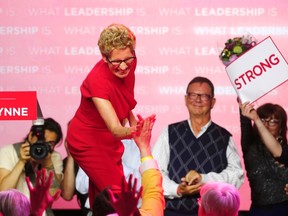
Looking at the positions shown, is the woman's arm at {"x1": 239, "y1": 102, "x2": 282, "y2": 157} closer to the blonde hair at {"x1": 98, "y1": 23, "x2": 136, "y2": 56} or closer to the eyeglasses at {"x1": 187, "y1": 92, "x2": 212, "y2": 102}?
the eyeglasses at {"x1": 187, "y1": 92, "x2": 212, "y2": 102}

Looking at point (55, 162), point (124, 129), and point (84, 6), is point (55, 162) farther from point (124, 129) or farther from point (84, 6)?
point (124, 129)

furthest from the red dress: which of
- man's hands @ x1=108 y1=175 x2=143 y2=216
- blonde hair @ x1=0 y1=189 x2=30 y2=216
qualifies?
man's hands @ x1=108 y1=175 x2=143 y2=216

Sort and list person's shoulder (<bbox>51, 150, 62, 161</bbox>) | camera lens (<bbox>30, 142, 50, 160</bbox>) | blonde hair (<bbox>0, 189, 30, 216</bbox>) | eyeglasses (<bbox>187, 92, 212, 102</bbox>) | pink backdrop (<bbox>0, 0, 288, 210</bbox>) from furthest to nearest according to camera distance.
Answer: pink backdrop (<bbox>0, 0, 288, 210</bbox>), person's shoulder (<bbox>51, 150, 62, 161</bbox>), eyeglasses (<bbox>187, 92, 212, 102</bbox>), camera lens (<bbox>30, 142, 50, 160</bbox>), blonde hair (<bbox>0, 189, 30, 216</bbox>)

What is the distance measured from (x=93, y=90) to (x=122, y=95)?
0.14 meters

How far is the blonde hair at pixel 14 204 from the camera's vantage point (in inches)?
126

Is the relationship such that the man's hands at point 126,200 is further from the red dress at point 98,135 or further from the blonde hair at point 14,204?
the red dress at point 98,135

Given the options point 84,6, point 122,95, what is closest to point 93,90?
point 122,95

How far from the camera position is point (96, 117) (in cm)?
416

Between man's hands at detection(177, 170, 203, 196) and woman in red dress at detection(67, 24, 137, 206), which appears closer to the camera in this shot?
woman in red dress at detection(67, 24, 137, 206)

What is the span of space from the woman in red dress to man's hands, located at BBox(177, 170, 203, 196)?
1224 millimetres

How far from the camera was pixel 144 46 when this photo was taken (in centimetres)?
633

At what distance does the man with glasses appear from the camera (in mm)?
5430

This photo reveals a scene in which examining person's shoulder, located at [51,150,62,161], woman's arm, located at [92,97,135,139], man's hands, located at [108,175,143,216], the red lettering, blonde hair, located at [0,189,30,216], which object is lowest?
man's hands, located at [108,175,143,216]

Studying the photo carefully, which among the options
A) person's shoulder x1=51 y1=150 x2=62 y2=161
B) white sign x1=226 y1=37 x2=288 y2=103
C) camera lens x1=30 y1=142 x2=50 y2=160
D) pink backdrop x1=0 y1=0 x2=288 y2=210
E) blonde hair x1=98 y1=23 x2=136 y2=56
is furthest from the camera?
pink backdrop x1=0 y1=0 x2=288 y2=210
